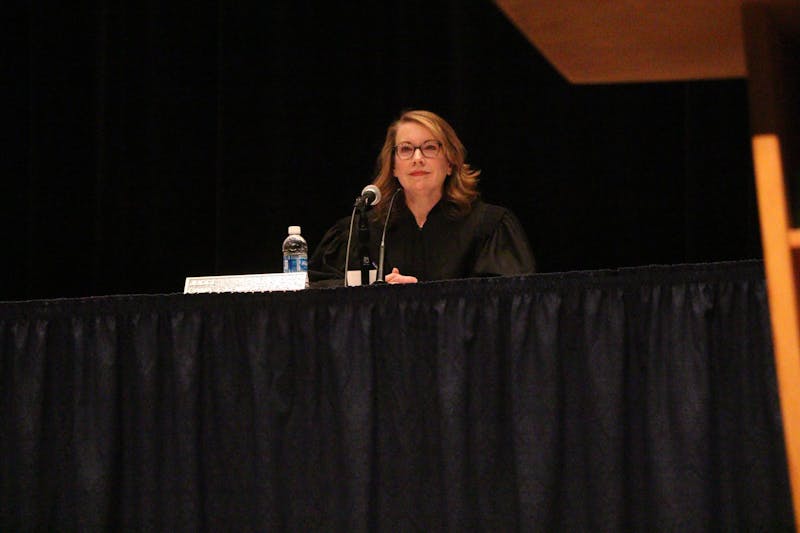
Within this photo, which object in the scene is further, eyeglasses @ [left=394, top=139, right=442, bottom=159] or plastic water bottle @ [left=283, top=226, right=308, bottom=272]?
eyeglasses @ [left=394, top=139, right=442, bottom=159]

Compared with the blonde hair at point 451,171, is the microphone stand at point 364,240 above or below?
below

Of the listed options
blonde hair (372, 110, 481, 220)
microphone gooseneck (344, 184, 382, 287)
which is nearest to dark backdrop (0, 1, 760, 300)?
blonde hair (372, 110, 481, 220)

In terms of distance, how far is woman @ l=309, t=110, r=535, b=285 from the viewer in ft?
10.6

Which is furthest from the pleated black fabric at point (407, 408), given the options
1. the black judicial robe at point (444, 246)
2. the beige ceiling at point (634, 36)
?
the black judicial robe at point (444, 246)

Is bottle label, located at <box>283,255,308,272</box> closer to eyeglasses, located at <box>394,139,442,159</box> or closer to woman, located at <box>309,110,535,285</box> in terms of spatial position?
woman, located at <box>309,110,535,285</box>

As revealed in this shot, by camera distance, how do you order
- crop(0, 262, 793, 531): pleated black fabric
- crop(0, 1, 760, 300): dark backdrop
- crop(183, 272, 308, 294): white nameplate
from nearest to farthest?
crop(0, 262, 793, 531): pleated black fabric → crop(183, 272, 308, 294): white nameplate → crop(0, 1, 760, 300): dark backdrop

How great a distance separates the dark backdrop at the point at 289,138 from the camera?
351 cm

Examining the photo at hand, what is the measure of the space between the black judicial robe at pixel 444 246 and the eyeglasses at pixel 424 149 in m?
0.21

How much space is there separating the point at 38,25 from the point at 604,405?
349cm

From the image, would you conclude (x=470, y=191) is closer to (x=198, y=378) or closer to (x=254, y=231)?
(x=254, y=231)

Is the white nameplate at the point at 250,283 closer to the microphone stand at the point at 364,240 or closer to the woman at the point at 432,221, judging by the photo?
the microphone stand at the point at 364,240

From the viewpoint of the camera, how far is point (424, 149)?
3254 mm

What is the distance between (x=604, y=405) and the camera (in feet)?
5.12

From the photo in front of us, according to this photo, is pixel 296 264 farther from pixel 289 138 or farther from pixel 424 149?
pixel 289 138
